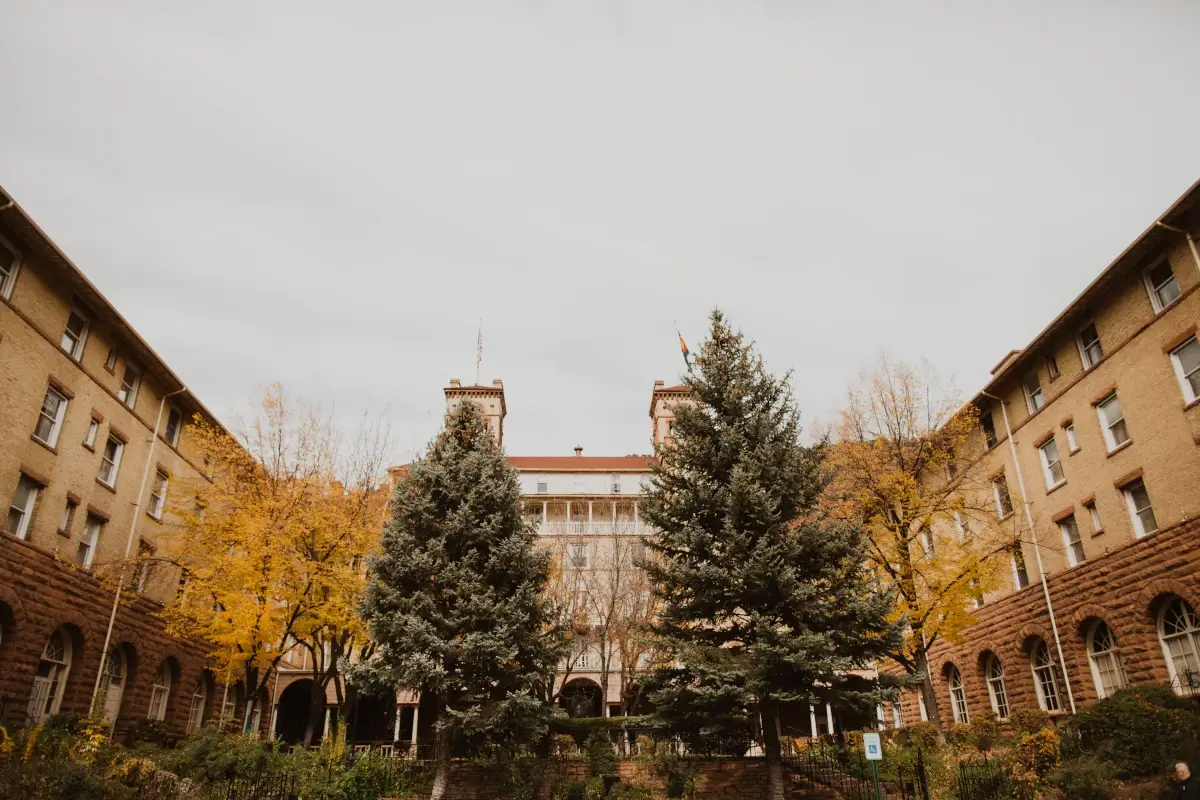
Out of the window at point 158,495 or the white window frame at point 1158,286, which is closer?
the white window frame at point 1158,286

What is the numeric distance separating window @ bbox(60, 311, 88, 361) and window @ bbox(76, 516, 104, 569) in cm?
575

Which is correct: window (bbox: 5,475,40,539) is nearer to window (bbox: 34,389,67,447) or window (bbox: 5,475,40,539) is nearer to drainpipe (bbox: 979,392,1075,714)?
window (bbox: 34,389,67,447)

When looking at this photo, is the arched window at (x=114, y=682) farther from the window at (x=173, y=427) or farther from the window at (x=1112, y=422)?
the window at (x=1112, y=422)

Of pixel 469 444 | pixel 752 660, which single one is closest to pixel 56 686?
pixel 469 444

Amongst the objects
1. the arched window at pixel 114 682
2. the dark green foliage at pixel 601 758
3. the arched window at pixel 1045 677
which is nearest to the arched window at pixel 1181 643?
the arched window at pixel 1045 677

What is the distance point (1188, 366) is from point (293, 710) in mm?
43425

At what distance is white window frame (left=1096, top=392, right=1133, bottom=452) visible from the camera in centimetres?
2289

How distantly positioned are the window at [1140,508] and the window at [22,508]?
3302cm

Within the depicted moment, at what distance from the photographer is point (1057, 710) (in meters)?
25.2

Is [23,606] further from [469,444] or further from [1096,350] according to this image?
[1096,350]

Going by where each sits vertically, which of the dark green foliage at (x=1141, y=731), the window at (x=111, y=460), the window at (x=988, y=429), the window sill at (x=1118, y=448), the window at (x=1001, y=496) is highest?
the window at (x=988, y=429)

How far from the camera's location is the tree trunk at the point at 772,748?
55.8 feet

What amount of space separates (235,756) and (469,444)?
10.2 m

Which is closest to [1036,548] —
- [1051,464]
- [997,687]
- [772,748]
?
[1051,464]
